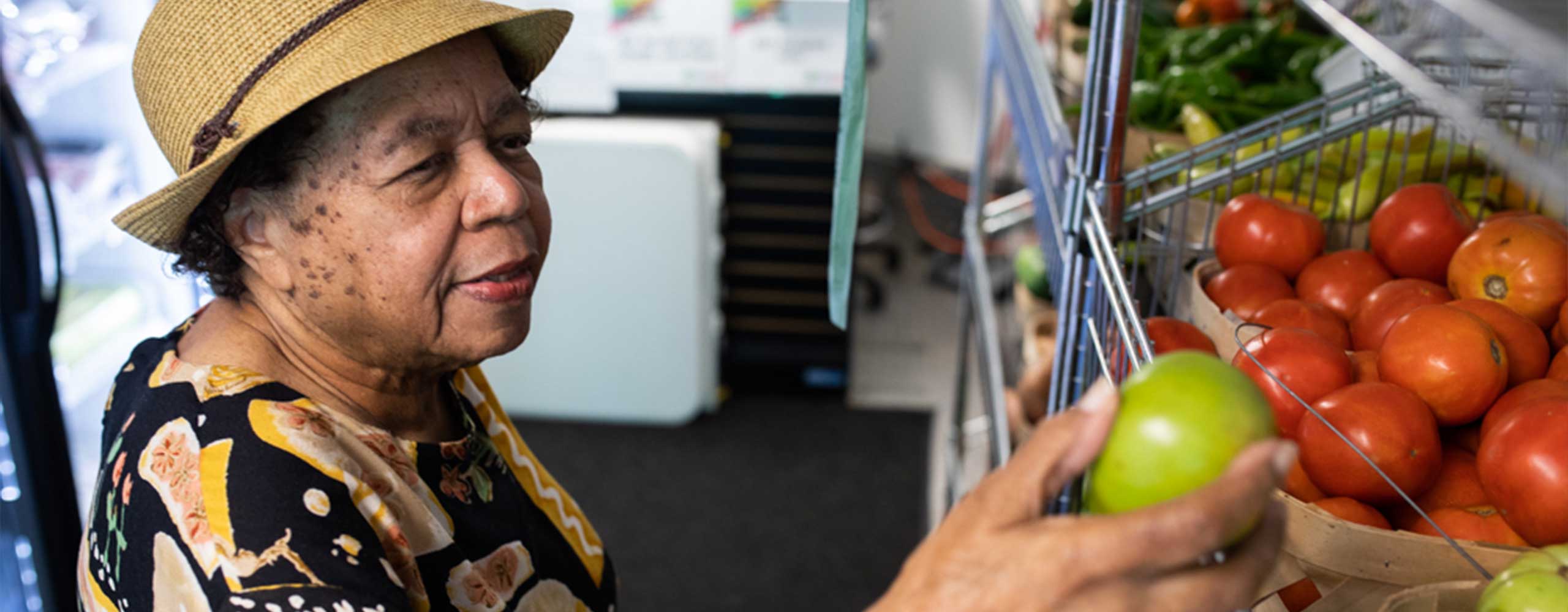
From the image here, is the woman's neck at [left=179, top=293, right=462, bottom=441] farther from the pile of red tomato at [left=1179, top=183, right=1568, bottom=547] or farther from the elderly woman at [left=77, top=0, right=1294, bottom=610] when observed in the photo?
the pile of red tomato at [left=1179, top=183, right=1568, bottom=547]

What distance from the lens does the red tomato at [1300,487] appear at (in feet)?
2.84

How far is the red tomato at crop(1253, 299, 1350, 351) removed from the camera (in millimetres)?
1011

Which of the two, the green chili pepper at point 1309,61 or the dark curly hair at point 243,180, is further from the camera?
the green chili pepper at point 1309,61

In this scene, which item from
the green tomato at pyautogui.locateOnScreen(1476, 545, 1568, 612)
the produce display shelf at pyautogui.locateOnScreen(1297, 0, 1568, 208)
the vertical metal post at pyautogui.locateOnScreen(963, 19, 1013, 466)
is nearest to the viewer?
the produce display shelf at pyautogui.locateOnScreen(1297, 0, 1568, 208)

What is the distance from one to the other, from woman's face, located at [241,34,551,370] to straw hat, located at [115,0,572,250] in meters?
0.04

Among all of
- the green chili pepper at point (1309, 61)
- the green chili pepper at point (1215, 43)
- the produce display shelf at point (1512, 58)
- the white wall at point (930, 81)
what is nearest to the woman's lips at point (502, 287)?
the produce display shelf at point (1512, 58)

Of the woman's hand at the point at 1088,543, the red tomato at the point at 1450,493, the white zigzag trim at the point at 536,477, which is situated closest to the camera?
the woman's hand at the point at 1088,543

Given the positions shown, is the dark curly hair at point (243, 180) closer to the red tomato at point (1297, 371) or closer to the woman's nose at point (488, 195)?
the woman's nose at point (488, 195)

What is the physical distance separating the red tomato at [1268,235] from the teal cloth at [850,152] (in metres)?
0.40

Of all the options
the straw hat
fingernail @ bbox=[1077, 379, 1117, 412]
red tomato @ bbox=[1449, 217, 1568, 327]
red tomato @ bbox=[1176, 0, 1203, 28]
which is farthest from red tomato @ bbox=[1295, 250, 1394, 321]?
red tomato @ bbox=[1176, 0, 1203, 28]

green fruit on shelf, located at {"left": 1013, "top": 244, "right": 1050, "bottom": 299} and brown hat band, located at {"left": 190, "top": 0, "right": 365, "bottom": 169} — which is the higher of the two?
brown hat band, located at {"left": 190, "top": 0, "right": 365, "bottom": 169}

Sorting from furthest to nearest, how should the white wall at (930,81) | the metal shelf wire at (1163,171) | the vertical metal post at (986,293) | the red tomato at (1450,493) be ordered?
1. the white wall at (930,81)
2. the vertical metal post at (986,293)
3. the metal shelf wire at (1163,171)
4. the red tomato at (1450,493)

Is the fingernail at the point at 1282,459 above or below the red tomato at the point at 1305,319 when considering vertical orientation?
above

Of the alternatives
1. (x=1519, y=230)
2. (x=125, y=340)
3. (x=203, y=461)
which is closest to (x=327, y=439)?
(x=203, y=461)
